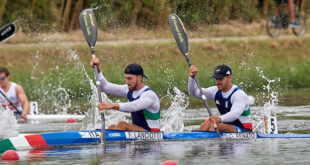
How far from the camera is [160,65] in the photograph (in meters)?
29.8

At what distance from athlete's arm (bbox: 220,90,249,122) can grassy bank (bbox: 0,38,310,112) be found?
9.45 meters

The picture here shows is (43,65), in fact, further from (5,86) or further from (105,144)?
(105,144)

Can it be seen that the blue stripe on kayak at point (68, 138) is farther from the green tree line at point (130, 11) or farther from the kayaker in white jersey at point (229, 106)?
the green tree line at point (130, 11)

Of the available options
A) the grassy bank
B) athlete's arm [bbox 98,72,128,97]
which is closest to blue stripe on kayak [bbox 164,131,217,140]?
athlete's arm [bbox 98,72,128,97]

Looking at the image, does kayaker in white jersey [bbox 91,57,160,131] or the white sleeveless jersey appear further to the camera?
the white sleeveless jersey

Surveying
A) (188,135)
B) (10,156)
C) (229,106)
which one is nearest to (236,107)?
(229,106)

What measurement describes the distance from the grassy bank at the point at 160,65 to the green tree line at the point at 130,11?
111 cm

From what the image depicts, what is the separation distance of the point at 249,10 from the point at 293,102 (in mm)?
8652

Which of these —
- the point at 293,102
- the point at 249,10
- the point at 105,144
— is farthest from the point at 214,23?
the point at 105,144

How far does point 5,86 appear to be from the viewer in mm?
19547

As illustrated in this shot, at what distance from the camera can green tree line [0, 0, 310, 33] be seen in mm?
26344

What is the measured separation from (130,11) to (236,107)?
62.8 feet

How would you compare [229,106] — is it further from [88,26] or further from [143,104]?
[88,26]

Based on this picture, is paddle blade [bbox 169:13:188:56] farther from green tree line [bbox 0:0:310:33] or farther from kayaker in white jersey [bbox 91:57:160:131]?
green tree line [bbox 0:0:310:33]
